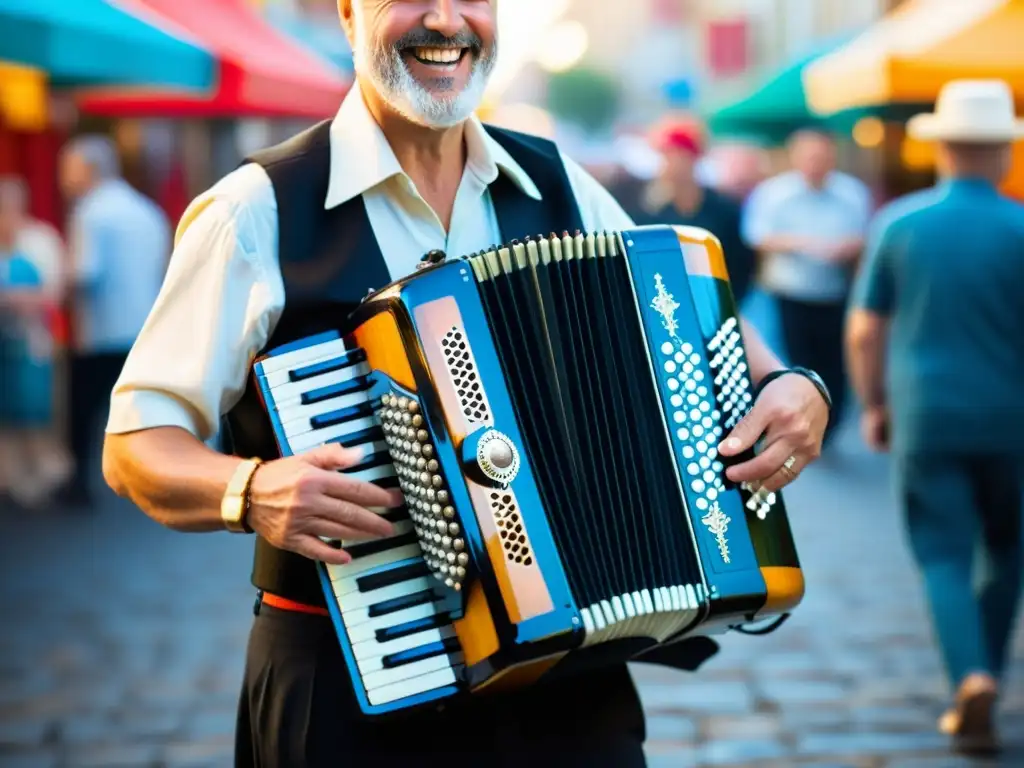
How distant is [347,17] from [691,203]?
6.20 m

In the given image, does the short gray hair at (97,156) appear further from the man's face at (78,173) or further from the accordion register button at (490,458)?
the accordion register button at (490,458)

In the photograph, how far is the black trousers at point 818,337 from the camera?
10.7 meters

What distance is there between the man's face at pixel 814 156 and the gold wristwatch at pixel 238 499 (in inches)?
336

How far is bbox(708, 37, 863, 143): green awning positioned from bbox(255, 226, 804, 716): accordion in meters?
9.34

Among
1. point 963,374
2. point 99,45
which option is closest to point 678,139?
point 99,45

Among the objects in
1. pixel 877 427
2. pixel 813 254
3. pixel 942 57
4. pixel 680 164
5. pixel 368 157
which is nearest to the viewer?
pixel 368 157

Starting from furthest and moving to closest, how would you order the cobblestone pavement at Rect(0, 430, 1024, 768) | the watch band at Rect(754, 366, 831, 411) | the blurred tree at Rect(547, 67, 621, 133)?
the blurred tree at Rect(547, 67, 621, 133) → the cobblestone pavement at Rect(0, 430, 1024, 768) → the watch band at Rect(754, 366, 831, 411)

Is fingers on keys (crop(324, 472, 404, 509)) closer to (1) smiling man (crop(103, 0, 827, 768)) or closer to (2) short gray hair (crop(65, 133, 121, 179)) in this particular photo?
(1) smiling man (crop(103, 0, 827, 768))

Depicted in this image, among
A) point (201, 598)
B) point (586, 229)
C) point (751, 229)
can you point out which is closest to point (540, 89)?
point (751, 229)

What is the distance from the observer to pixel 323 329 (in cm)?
262

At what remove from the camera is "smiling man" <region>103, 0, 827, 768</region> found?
2498mm

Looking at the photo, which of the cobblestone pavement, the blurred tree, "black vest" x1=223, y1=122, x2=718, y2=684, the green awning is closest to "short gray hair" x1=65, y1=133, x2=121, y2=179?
the cobblestone pavement

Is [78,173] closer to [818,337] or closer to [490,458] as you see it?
[818,337]

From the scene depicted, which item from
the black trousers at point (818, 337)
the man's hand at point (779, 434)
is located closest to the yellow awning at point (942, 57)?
the black trousers at point (818, 337)
